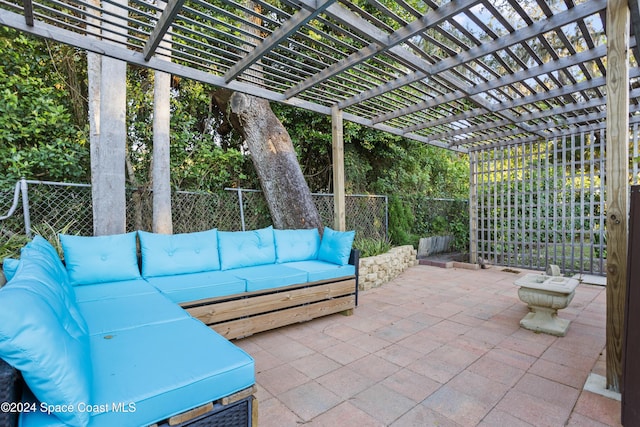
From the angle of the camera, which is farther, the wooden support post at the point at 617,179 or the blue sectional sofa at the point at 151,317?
the wooden support post at the point at 617,179

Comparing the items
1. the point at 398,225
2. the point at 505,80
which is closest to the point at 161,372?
the point at 505,80

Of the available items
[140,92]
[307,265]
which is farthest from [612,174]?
[140,92]

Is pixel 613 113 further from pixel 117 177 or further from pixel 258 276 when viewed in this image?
pixel 117 177

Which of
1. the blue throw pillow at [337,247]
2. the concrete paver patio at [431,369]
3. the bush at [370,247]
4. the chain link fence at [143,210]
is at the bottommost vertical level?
the concrete paver patio at [431,369]

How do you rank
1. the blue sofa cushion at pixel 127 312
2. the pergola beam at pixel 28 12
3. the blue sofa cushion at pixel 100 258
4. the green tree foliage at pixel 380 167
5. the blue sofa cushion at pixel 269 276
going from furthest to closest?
1. the green tree foliage at pixel 380 167
2. the blue sofa cushion at pixel 269 276
3. the blue sofa cushion at pixel 100 258
4. the pergola beam at pixel 28 12
5. the blue sofa cushion at pixel 127 312

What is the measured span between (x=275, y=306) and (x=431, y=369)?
1.47 m

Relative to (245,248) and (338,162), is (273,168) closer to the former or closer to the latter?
(338,162)

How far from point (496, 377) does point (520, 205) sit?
5013 millimetres

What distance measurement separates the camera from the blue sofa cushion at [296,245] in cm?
400

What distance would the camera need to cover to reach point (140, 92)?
523 cm

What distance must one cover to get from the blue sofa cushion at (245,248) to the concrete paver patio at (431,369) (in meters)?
0.82

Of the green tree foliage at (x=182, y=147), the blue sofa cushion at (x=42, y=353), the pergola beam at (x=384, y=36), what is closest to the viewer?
the blue sofa cushion at (x=42, y=353)

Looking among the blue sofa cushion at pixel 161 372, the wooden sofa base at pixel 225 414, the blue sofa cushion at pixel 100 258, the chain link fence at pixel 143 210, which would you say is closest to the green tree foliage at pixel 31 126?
the chain link fence at pixel 143 210

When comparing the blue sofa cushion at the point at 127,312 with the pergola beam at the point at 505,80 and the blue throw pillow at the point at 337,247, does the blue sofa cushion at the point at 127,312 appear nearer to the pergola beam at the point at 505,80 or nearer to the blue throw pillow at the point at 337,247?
the blue throw pillow at the point at 337,247
